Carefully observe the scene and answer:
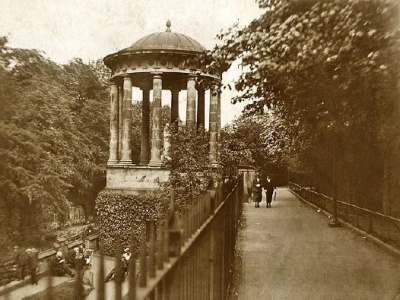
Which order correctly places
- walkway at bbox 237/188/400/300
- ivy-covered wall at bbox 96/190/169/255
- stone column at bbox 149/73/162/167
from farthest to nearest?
1. ivy-covered wall at bbox 96/190/169/255
2. stone column at bbox 149/73/162/167
3. walkway at bbox 237/188/400/300

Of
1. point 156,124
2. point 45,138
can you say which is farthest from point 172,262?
point 156,124

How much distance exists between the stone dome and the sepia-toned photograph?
0.16 meters

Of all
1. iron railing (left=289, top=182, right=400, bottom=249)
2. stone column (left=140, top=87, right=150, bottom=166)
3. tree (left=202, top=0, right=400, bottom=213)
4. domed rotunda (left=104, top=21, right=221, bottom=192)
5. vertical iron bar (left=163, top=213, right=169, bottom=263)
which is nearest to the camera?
vertical iron bar (left=163, top=213, right=169, bottom=263)

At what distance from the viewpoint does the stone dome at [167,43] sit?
32.2 metres

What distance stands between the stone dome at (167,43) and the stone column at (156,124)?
1550 mm

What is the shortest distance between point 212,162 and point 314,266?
16.4 meters

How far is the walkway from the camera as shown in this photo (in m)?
8.56

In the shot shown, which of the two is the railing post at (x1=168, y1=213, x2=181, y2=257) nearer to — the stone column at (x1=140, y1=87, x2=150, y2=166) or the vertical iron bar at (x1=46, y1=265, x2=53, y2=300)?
the vertical iron bar at (x1=46, y1=265, x2=53, y2=300)

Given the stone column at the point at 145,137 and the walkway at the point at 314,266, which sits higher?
the stone column at the point at 145,137

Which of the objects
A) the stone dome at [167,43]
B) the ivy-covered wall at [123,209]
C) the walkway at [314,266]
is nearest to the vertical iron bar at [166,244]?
the walkway at [314,266]

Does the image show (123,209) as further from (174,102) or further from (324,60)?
(324,60)

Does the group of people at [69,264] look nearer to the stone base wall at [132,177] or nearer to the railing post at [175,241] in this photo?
the railing post at [175,241]

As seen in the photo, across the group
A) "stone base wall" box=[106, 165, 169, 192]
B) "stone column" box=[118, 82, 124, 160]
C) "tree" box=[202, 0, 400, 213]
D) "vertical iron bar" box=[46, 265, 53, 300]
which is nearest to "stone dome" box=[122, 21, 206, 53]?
"stone column" box=[118, 82, 124, 160]

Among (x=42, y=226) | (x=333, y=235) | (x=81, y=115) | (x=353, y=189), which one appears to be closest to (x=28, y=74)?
(x=42, y=226)
